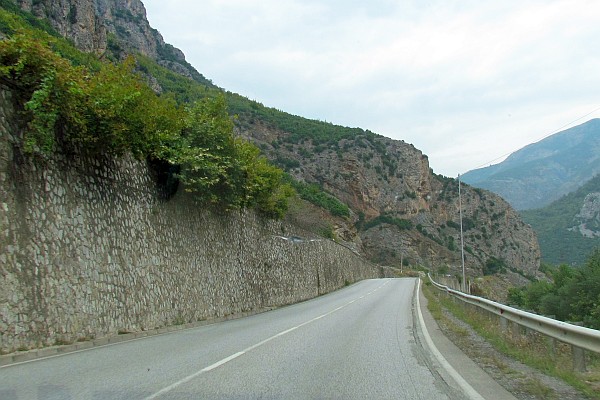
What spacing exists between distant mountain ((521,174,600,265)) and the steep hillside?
20.2 feet

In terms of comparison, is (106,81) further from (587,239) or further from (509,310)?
(587,239)

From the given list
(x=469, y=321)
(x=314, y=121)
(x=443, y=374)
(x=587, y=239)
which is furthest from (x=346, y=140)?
(x=443, y=374)

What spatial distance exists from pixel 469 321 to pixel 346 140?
9928 centimetres

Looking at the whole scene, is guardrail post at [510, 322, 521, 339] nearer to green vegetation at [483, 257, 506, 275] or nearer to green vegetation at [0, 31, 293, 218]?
green vegetation at [0, 31, 293, 218]

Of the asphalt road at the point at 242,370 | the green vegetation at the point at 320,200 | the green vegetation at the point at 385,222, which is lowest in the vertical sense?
the asphalt road at the point at 242,370

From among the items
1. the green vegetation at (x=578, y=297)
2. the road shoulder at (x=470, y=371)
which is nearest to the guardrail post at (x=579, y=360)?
the road shoulder at (x=470, y=371)

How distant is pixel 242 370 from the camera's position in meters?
8.73

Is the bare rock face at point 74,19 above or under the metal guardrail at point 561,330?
above

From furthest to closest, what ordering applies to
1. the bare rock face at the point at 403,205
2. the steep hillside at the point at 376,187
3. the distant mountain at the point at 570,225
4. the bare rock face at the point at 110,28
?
1. the bare rock face at the point at 403,205
2. the steep hillside at the point at 376,187
3. the distant mountain at the point at 570,225
4. the bare rock face at the point at 110,28

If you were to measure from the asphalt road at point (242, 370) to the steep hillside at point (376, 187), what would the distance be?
7370cm

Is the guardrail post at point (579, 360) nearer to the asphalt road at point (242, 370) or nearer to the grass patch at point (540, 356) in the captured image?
the grass patch at point (540, 356)

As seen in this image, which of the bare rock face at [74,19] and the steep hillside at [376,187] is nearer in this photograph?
the bare rock face at [74,19]

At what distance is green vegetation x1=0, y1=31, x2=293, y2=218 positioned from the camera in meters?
11.3

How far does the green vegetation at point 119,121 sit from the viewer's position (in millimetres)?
11266
